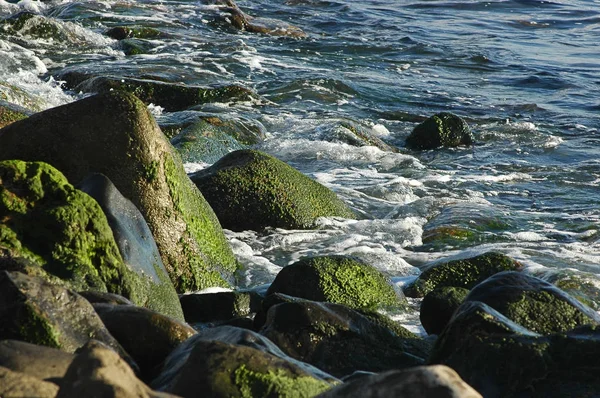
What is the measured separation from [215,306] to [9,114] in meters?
3.11

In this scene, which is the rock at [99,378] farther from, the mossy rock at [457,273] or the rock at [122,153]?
the mossy rock at [457,273]

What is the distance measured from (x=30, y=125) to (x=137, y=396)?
3613mm

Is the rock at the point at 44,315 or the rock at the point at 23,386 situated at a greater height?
the rock at the point at 23,386

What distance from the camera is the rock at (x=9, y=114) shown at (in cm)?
743

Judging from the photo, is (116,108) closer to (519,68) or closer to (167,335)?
(167,335)

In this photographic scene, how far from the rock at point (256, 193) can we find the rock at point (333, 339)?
308 centimetres

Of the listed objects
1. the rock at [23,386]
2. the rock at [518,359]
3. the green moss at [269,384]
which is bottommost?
the rock at [518,359]

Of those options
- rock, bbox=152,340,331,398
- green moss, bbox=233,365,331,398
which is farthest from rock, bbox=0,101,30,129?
green moss, bbox=233,365,331,398

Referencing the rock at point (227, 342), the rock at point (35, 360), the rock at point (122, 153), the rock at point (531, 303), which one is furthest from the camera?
the rock at point (122, 153)

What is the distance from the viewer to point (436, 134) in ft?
40.9

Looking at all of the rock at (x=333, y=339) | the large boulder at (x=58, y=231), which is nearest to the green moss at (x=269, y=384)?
the rock at (x=333, y=339)

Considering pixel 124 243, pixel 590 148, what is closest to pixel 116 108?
pixel 124 243

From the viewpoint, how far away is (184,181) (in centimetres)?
614

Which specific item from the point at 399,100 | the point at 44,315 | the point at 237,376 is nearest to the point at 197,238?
the point at 44,315
